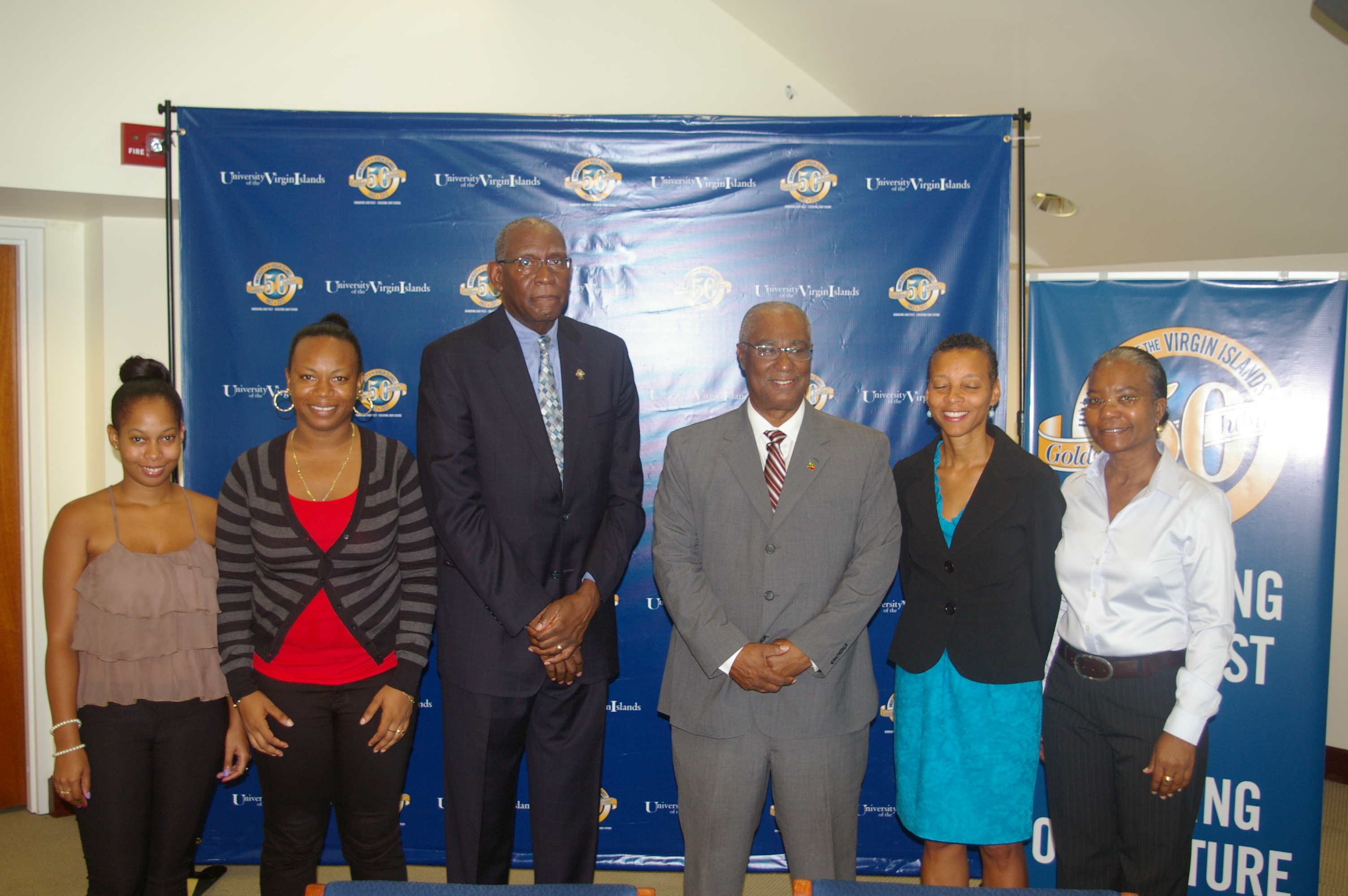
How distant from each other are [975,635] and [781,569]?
1.67ft

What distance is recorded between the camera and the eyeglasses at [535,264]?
2.24 m

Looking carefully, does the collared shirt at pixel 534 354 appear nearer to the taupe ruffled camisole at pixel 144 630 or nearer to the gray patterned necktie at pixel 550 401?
the gray patterned necktie at pixel 550 401

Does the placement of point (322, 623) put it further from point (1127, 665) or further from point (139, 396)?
point (1127, 665)

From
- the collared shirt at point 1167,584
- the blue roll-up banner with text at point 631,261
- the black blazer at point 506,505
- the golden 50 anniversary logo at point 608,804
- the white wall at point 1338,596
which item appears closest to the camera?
the collared shirt at point 1167,584

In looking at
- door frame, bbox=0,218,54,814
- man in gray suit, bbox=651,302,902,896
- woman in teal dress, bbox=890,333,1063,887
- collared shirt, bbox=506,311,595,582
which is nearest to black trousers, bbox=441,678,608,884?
man in gray suit, bbox=651,302,902,896

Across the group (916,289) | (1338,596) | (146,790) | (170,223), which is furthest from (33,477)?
(1338,596)

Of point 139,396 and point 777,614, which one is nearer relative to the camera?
point 777,614

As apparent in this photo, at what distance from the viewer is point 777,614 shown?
209 cm

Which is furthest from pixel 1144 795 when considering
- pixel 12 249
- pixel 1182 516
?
pixel 12 249

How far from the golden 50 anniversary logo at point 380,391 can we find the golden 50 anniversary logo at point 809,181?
1589 millimetres

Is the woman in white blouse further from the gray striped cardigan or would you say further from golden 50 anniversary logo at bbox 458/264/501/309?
golden 50 anniversary logo at bbox 458/264/501/309

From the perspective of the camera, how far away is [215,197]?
2.99 m

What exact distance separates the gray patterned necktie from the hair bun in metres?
1.16

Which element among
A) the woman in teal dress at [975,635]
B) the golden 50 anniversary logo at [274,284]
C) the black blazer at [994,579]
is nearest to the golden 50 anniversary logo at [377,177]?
the golden 50 anniversary logo at [274,284]
